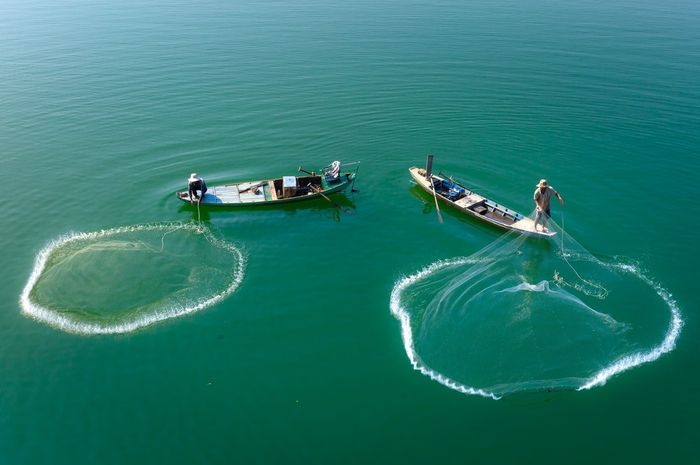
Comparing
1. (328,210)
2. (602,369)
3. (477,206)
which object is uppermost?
(477,206)

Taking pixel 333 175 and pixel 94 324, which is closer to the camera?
pixel 94 324

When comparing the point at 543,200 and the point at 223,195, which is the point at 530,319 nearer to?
the point at 543,200

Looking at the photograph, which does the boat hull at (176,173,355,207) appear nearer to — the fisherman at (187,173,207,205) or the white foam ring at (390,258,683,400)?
the fisherman at (187,173,207,205)

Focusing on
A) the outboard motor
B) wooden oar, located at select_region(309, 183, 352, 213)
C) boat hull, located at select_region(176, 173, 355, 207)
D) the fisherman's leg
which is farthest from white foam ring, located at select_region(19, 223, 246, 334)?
the fisherman's leg

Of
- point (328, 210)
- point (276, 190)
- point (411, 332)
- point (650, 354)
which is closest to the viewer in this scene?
point (650, 354)

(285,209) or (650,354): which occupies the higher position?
(285,209)

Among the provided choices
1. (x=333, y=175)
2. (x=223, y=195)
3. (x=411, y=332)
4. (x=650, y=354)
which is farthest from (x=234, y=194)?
(x=650, y=354)

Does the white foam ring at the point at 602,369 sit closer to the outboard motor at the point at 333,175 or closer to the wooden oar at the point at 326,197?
the wooden oar at the point at 326,197
